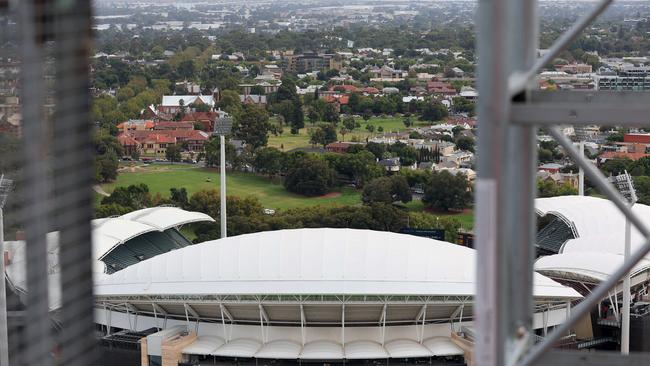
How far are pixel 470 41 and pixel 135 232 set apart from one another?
48030mm

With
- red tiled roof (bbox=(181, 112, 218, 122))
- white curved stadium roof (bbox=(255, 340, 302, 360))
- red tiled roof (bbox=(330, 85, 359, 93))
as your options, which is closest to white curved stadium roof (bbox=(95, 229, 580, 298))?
white curved stadium roof (bbox=(255, 340, 302, 360))

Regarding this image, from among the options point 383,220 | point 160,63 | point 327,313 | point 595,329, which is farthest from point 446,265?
point 160,63

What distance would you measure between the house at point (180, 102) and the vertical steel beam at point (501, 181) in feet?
124

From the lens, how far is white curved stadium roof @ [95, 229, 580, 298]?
36.3ft

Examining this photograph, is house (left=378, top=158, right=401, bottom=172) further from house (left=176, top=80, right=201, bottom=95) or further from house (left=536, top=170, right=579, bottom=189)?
house (left=176, top=80, right=201, bottom=95)

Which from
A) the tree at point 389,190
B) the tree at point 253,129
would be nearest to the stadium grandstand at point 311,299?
the tree at point 389,190

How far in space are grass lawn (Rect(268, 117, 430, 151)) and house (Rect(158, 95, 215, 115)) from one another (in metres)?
4.99

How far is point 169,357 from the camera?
11242mm

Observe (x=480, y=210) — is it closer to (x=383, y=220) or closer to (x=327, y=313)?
(x=327, y=313)

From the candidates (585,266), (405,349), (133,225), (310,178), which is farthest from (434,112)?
(405,349)

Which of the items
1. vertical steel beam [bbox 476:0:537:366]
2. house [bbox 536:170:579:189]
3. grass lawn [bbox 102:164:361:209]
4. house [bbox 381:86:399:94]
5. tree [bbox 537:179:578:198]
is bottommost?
grass lawn [bbox 102:164:361:209]

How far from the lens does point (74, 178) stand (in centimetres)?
116

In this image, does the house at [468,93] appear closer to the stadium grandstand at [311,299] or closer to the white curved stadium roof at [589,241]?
the white curved stadium roof at [589,241]

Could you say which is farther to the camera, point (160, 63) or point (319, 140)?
point (160, 63)
